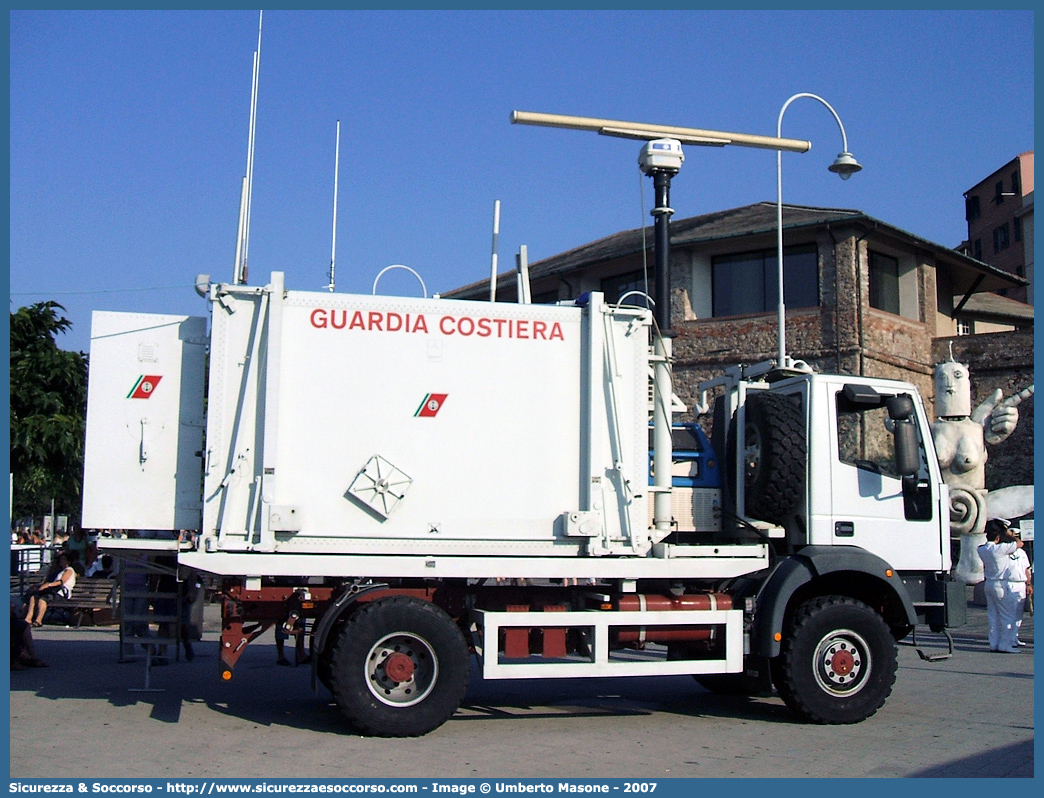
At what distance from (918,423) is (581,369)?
3044 millimetres

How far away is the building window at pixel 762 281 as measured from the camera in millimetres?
26672

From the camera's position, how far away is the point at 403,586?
316 inches

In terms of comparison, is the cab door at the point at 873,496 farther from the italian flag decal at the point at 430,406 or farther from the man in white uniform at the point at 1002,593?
the man in white uniform at the point at 1002,593

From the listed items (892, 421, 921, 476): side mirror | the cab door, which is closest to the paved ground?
the cab door

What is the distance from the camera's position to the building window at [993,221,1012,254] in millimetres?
64012

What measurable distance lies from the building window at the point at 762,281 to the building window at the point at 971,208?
4927 cm

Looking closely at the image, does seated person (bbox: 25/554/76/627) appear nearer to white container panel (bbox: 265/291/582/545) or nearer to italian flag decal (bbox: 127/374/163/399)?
italian flag decal (bbox: 127/374/163/399)

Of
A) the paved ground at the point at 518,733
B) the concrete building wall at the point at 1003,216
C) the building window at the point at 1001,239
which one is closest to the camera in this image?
the paved ground at the point at 518,733

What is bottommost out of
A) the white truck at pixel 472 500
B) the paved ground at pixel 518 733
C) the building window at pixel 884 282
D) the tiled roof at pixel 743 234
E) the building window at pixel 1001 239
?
the paved ground at pixel 518 733

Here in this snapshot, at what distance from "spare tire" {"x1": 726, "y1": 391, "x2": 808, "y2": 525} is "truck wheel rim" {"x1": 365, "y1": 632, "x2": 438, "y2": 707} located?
2.98 m

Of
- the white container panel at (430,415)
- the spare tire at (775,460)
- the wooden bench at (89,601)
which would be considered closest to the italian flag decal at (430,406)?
the white container panel at (430,415)
